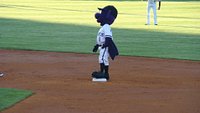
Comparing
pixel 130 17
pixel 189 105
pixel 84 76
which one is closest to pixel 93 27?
pixel 130 17

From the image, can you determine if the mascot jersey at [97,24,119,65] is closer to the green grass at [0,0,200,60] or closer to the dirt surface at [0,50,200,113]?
the dirt surface at [0,50,200,113]

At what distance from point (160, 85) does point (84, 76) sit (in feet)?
6.19

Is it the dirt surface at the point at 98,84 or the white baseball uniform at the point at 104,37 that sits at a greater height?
the white baseball uniform at the point at 104,37

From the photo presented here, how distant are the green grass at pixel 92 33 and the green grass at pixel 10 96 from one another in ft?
22.9

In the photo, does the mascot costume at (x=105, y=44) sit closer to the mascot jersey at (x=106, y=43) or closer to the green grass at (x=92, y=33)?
the mascot jersey at (x=106, y=43)

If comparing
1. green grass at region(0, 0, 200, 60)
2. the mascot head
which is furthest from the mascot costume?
green grass at region(0, 0, 200, 60)

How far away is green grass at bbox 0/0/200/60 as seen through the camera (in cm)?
1853

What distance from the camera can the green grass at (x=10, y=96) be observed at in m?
9.54

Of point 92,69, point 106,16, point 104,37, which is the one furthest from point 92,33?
point 104,37

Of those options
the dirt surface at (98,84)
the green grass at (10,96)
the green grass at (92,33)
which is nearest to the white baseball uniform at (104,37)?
the dirt surface at (98,84)

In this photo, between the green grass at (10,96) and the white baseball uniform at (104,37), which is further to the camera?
the white baseball uniform at (104,37)

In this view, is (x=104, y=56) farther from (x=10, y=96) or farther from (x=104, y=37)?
(x=10, y=96)

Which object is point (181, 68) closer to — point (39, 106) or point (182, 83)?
point (182, 83)

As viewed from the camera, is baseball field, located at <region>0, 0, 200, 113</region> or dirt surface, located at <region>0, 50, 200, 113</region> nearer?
dirt surface, located at <region>0, 50, 200, 113</region>
